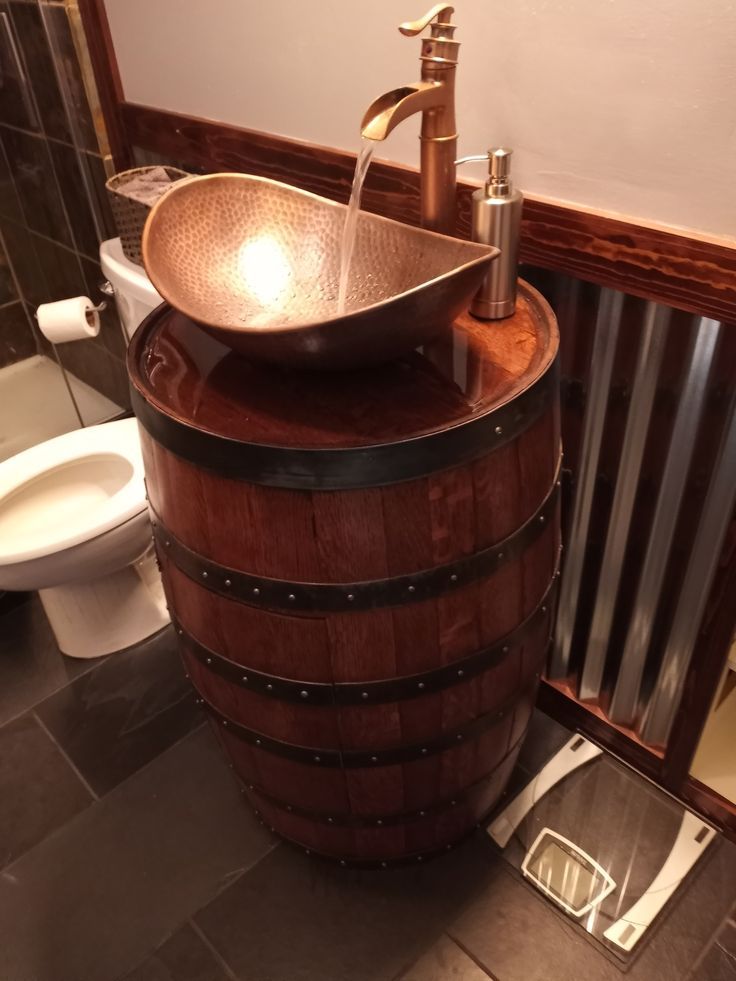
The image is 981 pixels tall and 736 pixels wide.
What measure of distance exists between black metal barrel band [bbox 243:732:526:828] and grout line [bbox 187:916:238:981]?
0.28 m

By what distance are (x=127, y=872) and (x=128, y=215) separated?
121 cm

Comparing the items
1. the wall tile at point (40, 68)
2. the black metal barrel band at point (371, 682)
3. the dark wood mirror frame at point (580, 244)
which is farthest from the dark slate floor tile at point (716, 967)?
the wall tile at point (40, 68)

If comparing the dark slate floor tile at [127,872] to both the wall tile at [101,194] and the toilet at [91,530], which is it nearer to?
the toilet at [91,530]

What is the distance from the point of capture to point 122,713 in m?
1.66

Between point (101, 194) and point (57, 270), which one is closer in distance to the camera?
point (101, 194)

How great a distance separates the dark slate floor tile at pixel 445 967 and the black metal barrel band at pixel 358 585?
721mm

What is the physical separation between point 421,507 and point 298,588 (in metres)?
0.17

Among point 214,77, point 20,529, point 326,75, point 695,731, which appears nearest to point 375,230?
point 326,75

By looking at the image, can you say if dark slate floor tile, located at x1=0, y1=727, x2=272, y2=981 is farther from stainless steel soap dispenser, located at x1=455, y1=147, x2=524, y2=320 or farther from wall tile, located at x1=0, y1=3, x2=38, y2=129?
wall tile, located at x1=0, y1=3, x2=38, y2=129

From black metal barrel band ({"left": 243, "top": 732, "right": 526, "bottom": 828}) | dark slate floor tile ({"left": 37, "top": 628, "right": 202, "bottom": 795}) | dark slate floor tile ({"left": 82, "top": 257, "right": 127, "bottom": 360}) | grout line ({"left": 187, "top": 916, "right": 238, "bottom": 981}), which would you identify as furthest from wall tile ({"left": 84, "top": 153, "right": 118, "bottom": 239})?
grout line ({"left": 187, "top": 916, "right": 238, "bottom": 981})

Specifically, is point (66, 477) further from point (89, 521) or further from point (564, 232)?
point (564, 232)

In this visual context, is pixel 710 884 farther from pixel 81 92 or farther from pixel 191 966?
pixel 81 92

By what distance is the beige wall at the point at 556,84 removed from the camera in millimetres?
870

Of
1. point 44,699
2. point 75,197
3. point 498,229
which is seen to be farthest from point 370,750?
point 75,197
